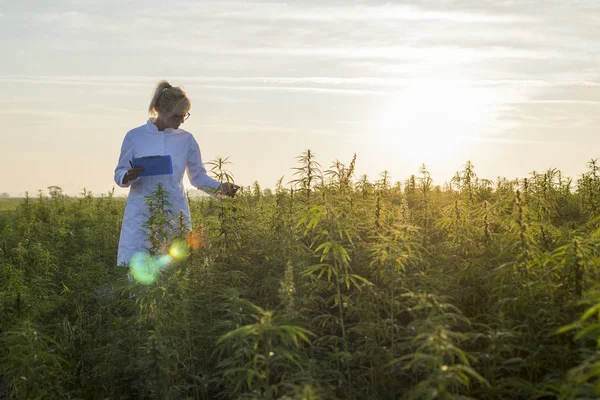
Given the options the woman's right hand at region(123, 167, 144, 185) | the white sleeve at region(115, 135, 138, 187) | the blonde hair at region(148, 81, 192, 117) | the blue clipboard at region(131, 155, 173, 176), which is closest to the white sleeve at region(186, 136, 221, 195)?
the blonde hair at region(148, 81, 192, 117)

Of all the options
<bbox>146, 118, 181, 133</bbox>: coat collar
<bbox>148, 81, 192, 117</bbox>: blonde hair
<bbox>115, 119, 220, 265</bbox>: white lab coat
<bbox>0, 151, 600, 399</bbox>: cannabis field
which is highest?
<bbox>148, 81, 192, 117</bbox>: blonde hair

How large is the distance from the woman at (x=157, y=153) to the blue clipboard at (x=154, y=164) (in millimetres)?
310

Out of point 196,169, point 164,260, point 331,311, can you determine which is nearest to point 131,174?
point 196,169

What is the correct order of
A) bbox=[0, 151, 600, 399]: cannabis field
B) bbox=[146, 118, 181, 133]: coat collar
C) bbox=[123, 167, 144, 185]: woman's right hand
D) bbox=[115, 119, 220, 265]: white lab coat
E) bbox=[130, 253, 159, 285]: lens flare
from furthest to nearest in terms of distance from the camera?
bbox=[146, 118, 181, 133]: coat collar
bbox=[115, 119, 220, 265]: white lab coat
bbox=[123, 167, 144, 185]: woman's right hand
bbox=[130, 253, 159, 285]: lens flare
bbox=[0, 151, 600, 399]: cannabis field

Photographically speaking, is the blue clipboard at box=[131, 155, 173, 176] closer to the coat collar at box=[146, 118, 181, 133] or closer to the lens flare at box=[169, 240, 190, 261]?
the coat collar at box=[146, 118, 181, 133]

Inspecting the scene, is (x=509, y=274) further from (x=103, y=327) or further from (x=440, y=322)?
(x=103, y=327)

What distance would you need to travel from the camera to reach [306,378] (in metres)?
3.48

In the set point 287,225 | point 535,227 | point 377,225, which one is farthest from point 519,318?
point 287,225

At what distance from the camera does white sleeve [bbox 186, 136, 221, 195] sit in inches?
306

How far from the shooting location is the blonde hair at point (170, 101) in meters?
7.47

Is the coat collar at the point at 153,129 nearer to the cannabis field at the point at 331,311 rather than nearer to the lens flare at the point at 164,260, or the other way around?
the cannabis field at the point at 331,311

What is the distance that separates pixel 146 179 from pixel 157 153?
1.23ft

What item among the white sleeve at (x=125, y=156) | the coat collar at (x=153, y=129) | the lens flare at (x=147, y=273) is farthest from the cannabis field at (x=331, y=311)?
the coat collar at (x=153, y=129)

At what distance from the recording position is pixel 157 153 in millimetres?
7523
